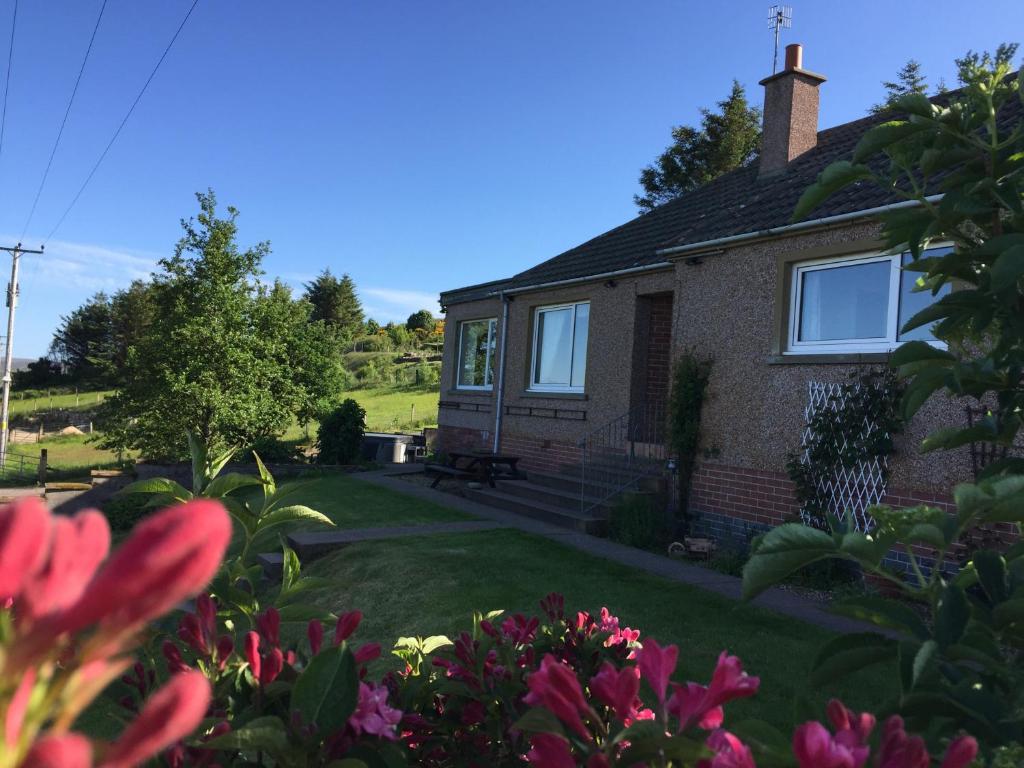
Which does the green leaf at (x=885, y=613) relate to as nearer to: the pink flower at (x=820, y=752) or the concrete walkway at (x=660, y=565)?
the pink flower at (x=820, y=752)

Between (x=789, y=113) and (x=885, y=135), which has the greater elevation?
(x=789, y=113)

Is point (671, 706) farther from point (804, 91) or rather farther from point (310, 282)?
point (310, 282)

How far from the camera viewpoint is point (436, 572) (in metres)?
7.39

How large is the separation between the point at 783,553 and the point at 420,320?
2501 inches

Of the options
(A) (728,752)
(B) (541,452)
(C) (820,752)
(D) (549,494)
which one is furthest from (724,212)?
(C) (820,752)

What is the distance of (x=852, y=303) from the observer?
8.41 metres

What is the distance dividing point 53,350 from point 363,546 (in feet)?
209

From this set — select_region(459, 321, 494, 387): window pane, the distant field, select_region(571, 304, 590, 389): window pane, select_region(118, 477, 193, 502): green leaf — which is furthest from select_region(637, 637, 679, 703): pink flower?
the distant field

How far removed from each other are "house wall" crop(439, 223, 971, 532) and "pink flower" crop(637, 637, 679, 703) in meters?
6.99

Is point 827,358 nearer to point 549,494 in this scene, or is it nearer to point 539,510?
point 539,510

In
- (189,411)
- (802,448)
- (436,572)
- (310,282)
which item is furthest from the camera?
(310,282)

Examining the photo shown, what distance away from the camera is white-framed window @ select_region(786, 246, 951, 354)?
7.79m

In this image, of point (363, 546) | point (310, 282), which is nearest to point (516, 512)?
point (363, 546)

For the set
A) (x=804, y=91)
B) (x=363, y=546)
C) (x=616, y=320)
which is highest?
(x=804, y=91)
